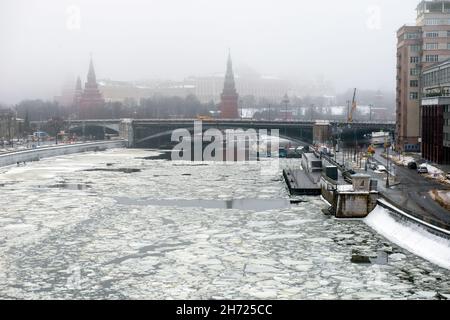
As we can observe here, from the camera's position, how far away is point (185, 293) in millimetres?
21531

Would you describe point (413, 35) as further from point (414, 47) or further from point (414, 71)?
point (414, 71)

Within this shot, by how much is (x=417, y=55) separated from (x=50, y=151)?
56512mm

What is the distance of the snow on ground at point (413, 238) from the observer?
85.8 feet

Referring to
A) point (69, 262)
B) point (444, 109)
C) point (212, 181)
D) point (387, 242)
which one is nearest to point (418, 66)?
point (444, 109)

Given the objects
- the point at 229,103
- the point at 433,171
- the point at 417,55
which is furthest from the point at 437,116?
the point at 229,103

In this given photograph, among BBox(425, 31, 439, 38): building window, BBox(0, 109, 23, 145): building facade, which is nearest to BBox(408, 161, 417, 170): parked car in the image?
BBox(425, 31, 439, 38): building window

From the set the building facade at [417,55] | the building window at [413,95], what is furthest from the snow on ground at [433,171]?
the building window at [413,95]

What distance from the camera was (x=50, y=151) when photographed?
94.2 meters

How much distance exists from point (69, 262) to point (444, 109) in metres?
43.3

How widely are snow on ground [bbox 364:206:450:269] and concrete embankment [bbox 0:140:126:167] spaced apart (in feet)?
183

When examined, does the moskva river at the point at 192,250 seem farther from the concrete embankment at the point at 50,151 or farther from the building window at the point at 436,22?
the building window at the point at 436,22

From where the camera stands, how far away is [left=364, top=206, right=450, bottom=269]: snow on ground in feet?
85.8

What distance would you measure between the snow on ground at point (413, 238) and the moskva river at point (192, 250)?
2.07 ft
